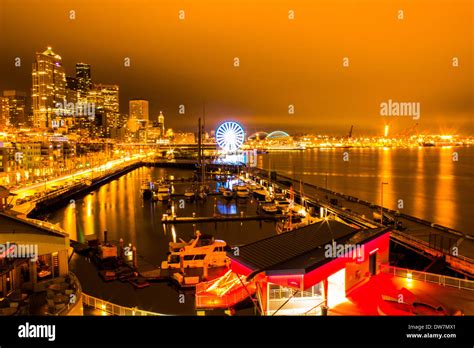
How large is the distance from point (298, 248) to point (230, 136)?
39.7ft

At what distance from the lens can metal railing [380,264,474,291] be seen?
344 cm

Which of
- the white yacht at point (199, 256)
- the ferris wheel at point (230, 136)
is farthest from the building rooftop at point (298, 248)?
the ferris wheel at point (230, 136)

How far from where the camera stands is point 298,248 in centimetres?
331

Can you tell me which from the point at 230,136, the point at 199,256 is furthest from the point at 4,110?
the point at 199,256

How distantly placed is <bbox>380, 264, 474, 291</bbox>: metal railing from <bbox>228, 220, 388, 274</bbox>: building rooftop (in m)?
0.38

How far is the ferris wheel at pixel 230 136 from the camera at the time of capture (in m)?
14.8

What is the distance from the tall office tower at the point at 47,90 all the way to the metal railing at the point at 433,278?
7394cm
